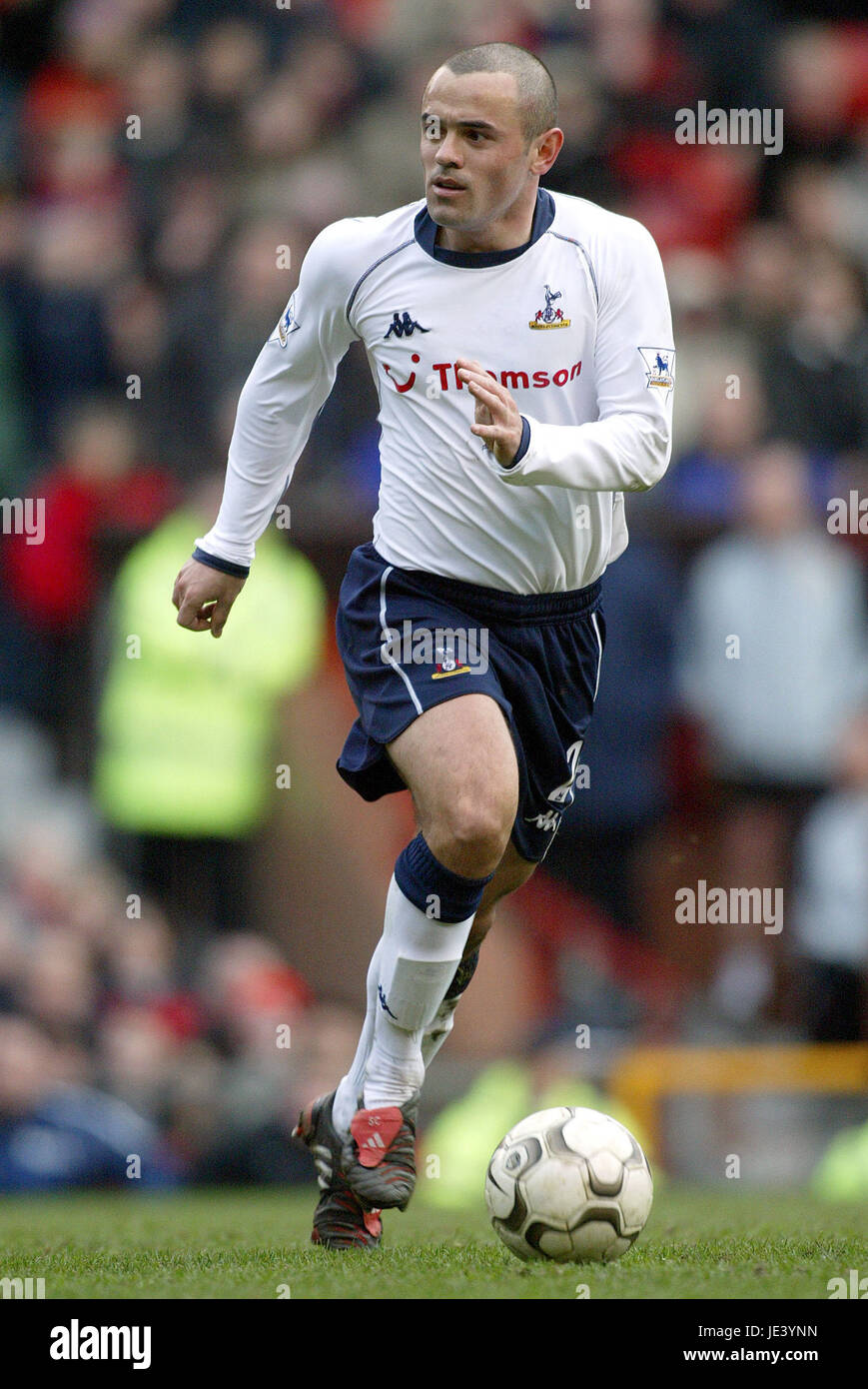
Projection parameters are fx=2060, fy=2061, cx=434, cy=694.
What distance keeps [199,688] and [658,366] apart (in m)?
4.25

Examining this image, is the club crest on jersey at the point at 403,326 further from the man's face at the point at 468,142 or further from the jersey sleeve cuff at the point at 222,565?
the jersey sleeve cuff at the point at 222,565

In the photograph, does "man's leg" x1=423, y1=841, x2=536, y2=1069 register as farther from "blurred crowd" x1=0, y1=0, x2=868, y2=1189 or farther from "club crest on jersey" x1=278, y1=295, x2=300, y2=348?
"blurred crowd" x1=0, y1=0, x2=868, y2=1189

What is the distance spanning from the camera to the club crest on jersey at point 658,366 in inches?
189

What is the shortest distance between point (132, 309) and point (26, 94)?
216cm

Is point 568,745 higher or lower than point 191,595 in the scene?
lower

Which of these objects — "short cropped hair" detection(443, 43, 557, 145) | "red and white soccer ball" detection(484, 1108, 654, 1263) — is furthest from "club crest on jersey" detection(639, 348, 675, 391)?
"red and white soccer ball" detection(484, 1108, 654, 1263)

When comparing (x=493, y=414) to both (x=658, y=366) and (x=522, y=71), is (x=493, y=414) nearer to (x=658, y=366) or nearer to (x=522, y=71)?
(x=658, y=366)

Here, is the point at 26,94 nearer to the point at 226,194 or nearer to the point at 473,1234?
the point at 226,194

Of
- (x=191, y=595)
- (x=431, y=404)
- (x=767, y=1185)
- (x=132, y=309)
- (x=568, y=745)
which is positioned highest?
(x=132, y=309)

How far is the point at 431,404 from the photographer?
16.2 ft

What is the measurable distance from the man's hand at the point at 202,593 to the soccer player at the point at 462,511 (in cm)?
33

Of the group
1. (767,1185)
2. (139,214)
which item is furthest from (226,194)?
(767,1185)

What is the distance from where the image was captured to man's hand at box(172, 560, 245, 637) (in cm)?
521

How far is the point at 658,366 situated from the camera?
484 cm
